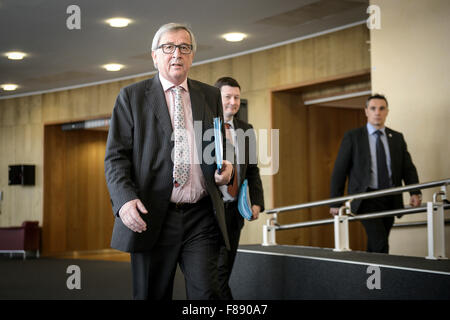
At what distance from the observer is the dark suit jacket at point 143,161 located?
2.59m

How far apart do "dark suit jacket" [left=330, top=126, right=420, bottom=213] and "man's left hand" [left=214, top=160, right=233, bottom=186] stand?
2443 mm

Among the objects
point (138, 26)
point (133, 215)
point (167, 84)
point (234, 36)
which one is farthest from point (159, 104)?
point (234, 36)

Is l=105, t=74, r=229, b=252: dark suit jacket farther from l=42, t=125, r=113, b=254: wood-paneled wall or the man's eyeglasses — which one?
l=42, t=125, r=113, b=254: wood-paneled wall

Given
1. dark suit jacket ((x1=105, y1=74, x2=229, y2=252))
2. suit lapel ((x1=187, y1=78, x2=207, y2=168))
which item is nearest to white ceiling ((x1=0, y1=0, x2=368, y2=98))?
suit lapel ((x1=187, y1=78, x2=207, y2=168))

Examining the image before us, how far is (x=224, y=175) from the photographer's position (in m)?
2.67

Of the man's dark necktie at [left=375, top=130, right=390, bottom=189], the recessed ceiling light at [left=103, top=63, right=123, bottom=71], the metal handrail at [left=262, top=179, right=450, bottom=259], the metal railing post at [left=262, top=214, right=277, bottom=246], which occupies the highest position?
the recessed ceiling light at [left=103, top=63, right=123, bottom=71]

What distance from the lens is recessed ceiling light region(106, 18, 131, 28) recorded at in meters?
7.99

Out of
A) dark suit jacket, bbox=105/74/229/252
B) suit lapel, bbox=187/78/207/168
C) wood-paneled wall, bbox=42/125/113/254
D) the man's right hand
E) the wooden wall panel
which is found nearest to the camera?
the man's right hand

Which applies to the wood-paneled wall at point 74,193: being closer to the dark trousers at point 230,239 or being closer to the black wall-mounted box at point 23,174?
the black wall-mounted box at point 23,174

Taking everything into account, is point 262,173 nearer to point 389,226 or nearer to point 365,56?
point 365,56

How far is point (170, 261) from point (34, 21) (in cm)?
621

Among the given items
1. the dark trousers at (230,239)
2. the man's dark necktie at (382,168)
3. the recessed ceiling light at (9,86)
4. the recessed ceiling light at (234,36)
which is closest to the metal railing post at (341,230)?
the man's dark necktie at (382,168)
